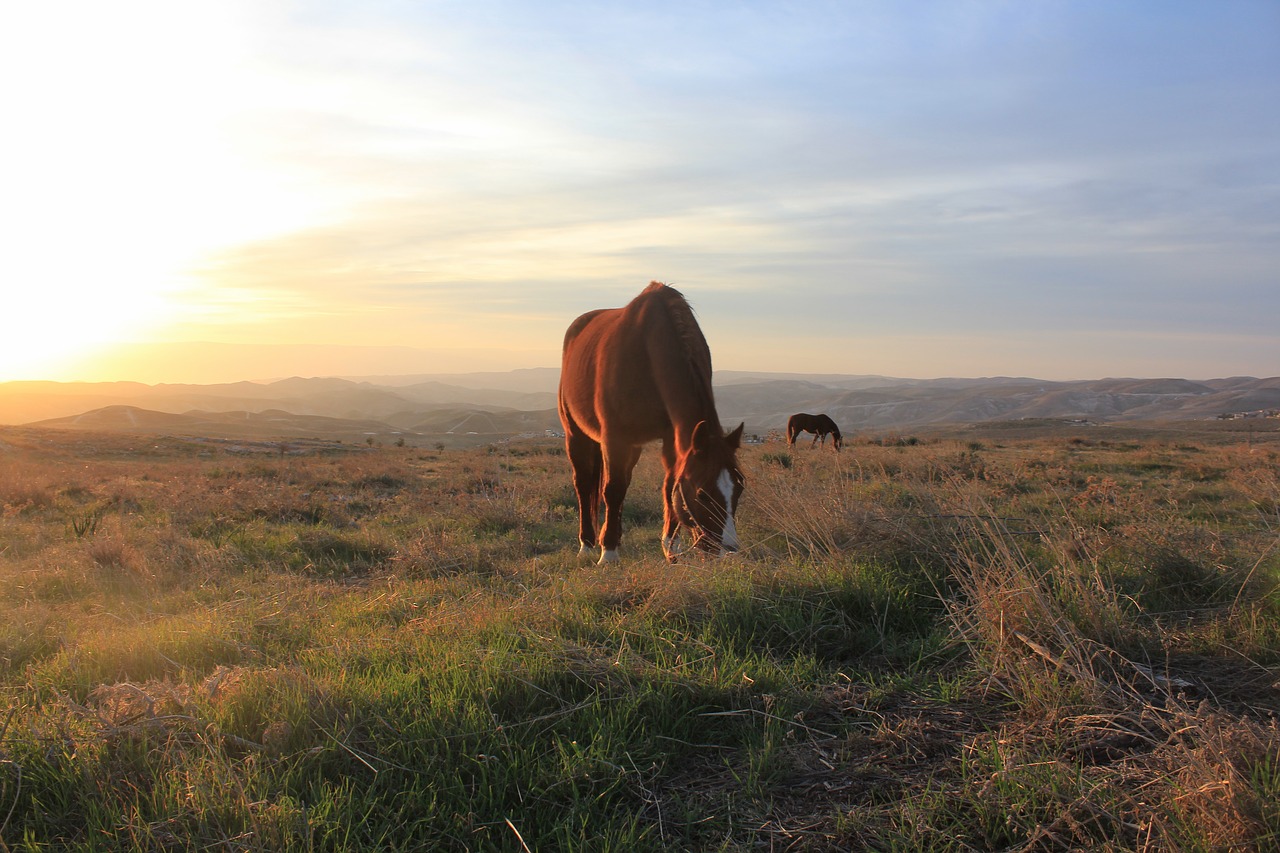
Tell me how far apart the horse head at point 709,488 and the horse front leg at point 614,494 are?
1.06 metres

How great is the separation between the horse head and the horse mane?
2.14 feet

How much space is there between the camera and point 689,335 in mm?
6203

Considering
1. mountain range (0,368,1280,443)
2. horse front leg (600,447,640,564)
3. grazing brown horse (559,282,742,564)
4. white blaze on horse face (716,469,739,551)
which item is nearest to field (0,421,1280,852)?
white blaze on horse face (716,469,739,551)

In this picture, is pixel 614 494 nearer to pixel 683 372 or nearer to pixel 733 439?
pixel 683 372

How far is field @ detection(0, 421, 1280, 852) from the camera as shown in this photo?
2156 millimetres

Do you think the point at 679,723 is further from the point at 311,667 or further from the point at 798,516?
the point at 798,516

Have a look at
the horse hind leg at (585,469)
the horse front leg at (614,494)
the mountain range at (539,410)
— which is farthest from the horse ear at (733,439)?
the mountain range at (539,410)

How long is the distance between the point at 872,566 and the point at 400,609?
10.2 feet

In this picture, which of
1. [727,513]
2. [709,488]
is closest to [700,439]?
[709,488]

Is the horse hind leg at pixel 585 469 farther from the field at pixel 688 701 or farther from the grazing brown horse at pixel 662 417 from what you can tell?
the field at pixel 688 701

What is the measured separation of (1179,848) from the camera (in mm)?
1855

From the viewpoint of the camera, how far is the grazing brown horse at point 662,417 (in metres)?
5.36

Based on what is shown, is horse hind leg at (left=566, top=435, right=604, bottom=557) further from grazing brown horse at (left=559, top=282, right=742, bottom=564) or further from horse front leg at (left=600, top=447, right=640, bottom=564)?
horse front leg at (left=600, top=447, right=640, bottom=564)

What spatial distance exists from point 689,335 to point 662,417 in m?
0.78
